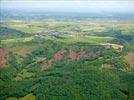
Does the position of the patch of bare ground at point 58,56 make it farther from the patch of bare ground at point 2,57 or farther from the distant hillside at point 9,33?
the distant hillside at point 9,33

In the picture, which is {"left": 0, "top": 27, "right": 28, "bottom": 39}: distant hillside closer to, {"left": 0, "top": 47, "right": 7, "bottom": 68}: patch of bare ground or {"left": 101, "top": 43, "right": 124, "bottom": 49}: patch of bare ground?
{"left": 0, "top": 47, "right": 7, "bottom": 68}: patch of bare ground

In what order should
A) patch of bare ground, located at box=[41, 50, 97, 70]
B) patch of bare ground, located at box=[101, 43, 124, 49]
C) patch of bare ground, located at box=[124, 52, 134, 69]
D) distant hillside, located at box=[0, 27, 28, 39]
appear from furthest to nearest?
distant hillside, located at box=[0, 27, 28, 39]
patch of bare ground, located at box=[101, 43, 124, 49]
patch of bare ground, located at box=[41, 50, 97, 70]
patch of bare ground, located at box=[124, 52, 134, 69]

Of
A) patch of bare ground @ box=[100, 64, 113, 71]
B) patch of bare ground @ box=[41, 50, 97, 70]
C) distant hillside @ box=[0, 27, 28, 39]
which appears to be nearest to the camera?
patch of bare ground @ box=[100, 64, 113, 71]

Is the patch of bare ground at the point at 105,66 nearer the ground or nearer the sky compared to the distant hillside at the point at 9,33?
nearer the ground

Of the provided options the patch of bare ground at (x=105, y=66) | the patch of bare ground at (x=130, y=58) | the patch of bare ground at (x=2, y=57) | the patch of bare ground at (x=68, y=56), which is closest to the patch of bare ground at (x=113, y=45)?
the patch of bare ground at (x=68, y=56)

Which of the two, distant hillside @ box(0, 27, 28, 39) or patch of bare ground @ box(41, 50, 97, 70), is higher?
distant hillside @ box(0, 27, 28, 39)

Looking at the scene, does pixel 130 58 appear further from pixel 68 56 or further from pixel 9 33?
pixel 9 33

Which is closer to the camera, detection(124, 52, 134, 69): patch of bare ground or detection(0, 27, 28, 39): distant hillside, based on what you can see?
detection(124, 52, 134, 69): patch of bare ground

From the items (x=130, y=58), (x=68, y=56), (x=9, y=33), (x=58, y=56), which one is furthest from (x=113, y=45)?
(x=9, y=33)

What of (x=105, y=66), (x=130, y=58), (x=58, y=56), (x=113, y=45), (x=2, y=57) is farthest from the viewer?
(x=113, y=45)

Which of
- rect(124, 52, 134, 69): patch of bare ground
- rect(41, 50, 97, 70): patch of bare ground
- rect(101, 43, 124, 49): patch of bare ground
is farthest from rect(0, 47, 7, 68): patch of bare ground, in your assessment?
rect(124, 52, 134, 69): patch of bare ground

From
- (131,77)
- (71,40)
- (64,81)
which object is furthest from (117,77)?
(71,40)
